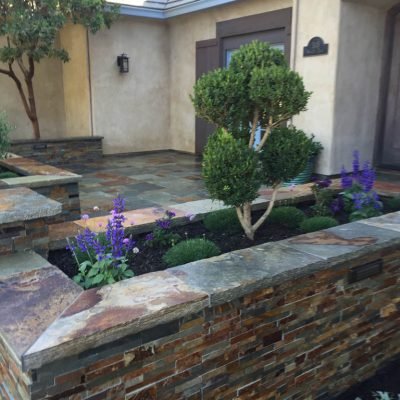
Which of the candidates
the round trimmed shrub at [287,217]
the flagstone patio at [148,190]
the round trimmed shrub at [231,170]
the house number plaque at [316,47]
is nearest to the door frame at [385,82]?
the flagstone patio at [148,190]

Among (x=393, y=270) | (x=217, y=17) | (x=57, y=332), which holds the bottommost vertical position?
(x=393, y=270)

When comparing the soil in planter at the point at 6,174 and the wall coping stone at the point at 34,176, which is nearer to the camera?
the wall coping stone at the point at 34,176

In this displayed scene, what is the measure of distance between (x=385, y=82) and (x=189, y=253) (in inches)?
210

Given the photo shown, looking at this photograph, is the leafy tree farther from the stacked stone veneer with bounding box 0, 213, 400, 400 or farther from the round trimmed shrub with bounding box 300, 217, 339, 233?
the stacked stone veneer with bounding box 0, 213, 400, 400

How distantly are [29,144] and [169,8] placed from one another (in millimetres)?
3867

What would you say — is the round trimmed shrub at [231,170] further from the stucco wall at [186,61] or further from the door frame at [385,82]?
the stucco wall at [186,61]

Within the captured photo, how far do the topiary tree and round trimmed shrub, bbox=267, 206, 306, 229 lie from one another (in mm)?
548

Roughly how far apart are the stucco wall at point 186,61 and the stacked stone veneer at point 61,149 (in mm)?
1874

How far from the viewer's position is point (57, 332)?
5.14ft

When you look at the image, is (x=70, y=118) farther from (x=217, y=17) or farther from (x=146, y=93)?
(x=217, y=17)

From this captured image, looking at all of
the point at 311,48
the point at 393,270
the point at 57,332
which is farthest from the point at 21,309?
the point at 311,48

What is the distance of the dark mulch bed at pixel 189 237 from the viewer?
2.61m

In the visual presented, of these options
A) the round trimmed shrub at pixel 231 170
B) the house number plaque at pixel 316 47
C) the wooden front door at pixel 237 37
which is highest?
the wooden front door at pixel 237 37

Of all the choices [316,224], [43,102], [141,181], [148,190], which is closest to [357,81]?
[148,190]
